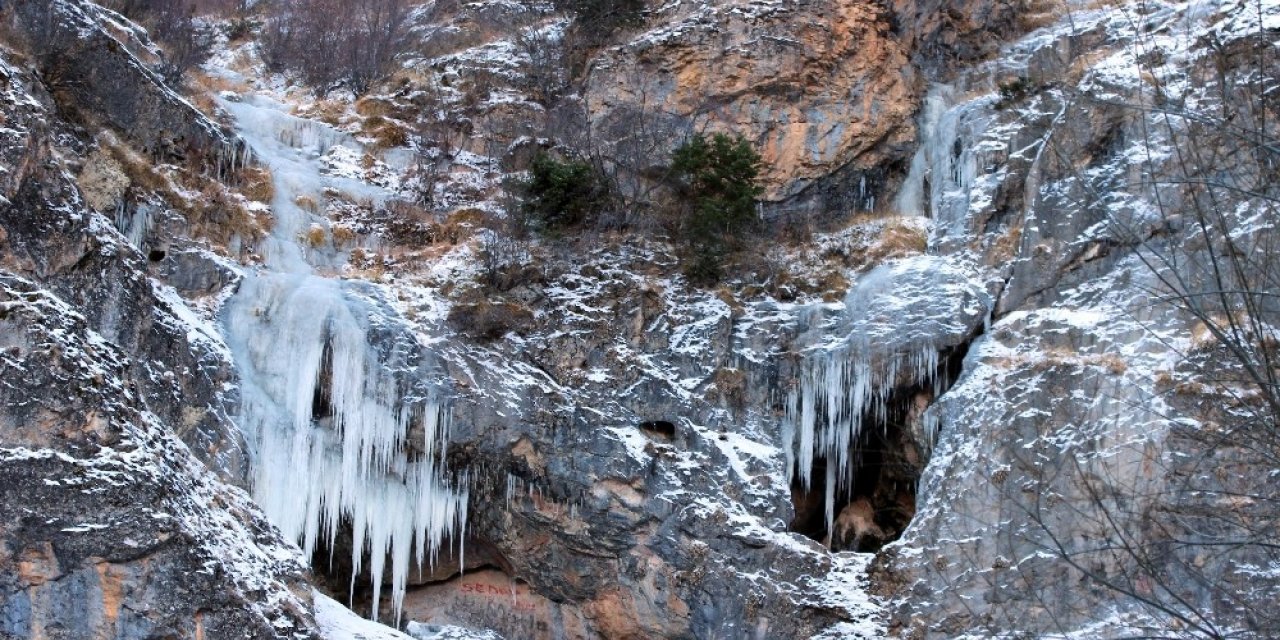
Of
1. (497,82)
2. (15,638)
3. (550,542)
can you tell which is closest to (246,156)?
(497,82)

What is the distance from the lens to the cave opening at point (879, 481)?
19.1 metres

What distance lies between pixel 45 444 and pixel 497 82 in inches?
622

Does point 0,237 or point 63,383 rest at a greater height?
point 0,237

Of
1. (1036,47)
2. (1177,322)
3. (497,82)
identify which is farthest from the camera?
(497,82)

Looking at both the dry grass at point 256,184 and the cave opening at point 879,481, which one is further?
the dry grass at point 256,184

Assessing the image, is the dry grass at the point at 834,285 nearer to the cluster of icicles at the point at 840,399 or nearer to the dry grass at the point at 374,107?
the cluster of icicles at the point at 840,399

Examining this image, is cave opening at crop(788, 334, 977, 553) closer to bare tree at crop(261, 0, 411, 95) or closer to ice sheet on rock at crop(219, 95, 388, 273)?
ice sheet on rock at crop(219, 95, 388, 273)

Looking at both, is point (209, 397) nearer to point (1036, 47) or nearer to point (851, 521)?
point (851, 521)

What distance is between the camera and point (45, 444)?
10.8 meters

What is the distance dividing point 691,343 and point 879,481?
3.39 metres

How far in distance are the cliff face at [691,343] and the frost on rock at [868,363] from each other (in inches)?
1.8

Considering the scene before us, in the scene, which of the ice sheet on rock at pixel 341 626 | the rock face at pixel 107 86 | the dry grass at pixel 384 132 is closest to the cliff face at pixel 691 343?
the rock face at pixel 107 86

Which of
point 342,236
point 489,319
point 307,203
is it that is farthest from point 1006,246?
point 307,203

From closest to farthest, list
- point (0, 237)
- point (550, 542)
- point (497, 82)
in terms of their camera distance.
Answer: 1. point (0, 237)
2. point (550, 542)
3. point (497, 82)
